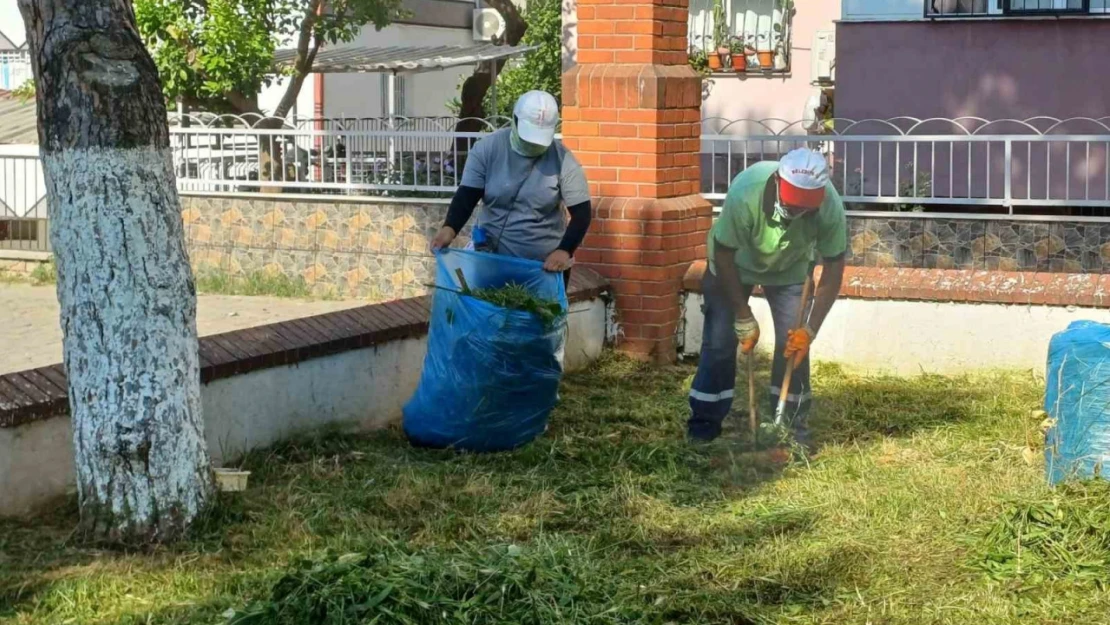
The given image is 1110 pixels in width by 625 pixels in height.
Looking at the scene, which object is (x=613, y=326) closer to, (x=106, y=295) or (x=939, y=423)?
(x=939, y=423)

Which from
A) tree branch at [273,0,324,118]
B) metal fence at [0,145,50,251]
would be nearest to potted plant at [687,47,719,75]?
tree branch at [273,0,324,118]

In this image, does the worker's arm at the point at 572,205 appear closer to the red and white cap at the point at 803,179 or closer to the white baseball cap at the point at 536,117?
the white baseball cap at the point at 536,117

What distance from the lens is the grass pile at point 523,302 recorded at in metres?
6.57

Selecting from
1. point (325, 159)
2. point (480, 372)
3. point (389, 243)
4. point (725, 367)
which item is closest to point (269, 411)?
point (480, 372)

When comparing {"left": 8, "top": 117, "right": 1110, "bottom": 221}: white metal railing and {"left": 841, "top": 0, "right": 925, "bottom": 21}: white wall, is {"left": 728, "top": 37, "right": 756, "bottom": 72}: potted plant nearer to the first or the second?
{"left": 841, "top": 0, "right": 925, "bottom": 21}: white wall

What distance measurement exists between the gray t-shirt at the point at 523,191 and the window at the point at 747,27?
41.3ft

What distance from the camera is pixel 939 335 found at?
327 inches

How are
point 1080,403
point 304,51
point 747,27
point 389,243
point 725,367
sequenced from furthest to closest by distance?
point 747,27
point 304,51
point 389,243
point 725,367
point 1080,403

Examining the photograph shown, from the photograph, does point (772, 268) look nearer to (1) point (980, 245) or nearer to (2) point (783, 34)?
(1) point (980, 245)

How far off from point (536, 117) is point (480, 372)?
3.88 ft

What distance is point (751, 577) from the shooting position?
4.81 metres

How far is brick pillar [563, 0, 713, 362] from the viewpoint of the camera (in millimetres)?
8727

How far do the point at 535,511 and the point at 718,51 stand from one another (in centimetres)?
1451

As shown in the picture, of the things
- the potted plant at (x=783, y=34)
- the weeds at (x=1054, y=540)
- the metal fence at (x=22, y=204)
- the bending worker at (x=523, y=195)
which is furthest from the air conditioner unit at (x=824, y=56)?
the weeds at (x=1054, y=540)
